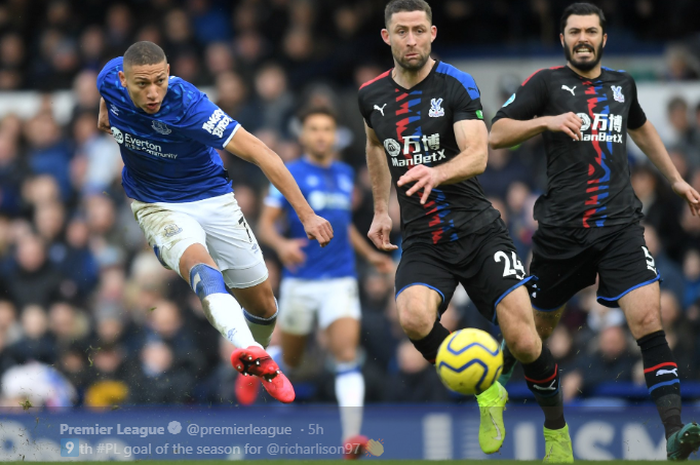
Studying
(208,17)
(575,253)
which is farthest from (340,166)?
(208,17)

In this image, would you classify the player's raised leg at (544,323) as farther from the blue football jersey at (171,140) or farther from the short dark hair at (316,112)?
the short dark hair at (316,112)

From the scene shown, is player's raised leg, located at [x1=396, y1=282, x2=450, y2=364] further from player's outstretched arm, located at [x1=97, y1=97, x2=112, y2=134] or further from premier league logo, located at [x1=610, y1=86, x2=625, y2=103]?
player's outstretched arm, located at [x1=97, y1=97, x2=112, y2=134]

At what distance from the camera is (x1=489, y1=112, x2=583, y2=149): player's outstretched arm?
22.1 feet

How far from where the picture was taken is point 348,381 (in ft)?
29.9

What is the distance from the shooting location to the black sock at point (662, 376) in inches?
260

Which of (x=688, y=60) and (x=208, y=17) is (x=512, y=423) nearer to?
(x=688, y=60)

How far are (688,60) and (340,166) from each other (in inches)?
208

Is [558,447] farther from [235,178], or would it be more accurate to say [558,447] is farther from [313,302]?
[235,178]

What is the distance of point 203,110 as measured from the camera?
6969 millimetres

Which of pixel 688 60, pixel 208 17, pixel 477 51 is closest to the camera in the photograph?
pixel 688 60

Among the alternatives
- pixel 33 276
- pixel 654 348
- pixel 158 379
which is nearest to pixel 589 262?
pixel 654 348

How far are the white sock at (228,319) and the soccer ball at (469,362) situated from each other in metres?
1.24

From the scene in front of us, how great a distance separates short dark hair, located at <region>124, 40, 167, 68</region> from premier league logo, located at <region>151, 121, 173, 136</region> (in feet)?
1.43

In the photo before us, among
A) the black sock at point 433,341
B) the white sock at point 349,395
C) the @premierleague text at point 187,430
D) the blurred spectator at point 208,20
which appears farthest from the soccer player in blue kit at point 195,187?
the blurred spectator at point 208,20
